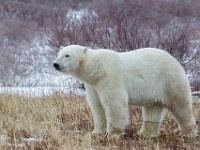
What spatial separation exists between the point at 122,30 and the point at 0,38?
12031 millimetres

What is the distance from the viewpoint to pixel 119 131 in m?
4.52


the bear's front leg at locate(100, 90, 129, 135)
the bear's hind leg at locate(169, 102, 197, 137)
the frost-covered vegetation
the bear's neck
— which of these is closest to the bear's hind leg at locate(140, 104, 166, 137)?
the bear's hind leg at locate(169, 102, 197, 137)

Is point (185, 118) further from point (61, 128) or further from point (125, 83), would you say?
point (61, 128)

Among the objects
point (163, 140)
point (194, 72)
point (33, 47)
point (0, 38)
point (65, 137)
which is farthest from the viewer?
point (0, 38)

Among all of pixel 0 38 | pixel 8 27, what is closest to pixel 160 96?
pixel 0 38

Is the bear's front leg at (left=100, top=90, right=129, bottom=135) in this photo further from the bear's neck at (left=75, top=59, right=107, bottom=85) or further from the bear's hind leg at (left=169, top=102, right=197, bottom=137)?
the bear's hind leg at (left=169, top=102, right=197, bottom=137)

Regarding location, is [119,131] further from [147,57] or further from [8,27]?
[8,27]

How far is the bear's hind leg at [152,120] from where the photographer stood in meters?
4.75

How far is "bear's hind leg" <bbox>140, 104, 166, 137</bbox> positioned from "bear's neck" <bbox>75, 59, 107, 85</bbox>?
0.64m

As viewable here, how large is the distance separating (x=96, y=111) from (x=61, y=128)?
1.51 feet

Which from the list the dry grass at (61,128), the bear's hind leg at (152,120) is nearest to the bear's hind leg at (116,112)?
the dry grass at (61,128)

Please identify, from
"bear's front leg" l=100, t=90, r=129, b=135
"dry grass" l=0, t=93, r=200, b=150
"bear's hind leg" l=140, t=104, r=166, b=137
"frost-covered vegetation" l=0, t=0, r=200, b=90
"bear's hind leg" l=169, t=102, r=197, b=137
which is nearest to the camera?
"dry grass" l=0, t=93, r=200, b=150

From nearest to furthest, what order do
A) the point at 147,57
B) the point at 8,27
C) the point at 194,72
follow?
the point at 147,57 → the point at 194,72 → the point at 8,27

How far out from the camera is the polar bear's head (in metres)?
4.51
